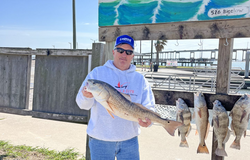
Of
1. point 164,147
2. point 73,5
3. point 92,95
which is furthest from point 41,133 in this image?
point 73,5

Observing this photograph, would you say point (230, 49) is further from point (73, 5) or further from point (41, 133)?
point (73, 5)

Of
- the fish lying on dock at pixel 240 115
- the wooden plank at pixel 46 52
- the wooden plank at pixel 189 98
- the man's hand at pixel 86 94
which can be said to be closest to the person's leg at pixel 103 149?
the man's hand at pixel 86 94

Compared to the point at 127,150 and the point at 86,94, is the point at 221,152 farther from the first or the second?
the point at 86,94

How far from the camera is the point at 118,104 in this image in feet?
6.57

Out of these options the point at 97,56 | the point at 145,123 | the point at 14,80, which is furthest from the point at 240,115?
the point at 14,80

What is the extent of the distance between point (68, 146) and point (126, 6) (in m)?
2.85

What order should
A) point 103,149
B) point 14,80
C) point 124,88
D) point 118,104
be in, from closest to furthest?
point 118,104 < point 103,149 < point 124,88 < point 14,80

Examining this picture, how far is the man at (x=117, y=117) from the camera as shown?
2.18m

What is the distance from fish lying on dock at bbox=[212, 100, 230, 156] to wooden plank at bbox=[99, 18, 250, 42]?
2.81 ft

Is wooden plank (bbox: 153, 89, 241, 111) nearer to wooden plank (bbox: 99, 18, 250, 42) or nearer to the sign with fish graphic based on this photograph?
wooden plank (bbox: 99, 18, 250, 42)

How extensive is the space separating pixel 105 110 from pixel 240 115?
4.86 ft

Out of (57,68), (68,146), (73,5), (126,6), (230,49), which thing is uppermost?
(73,5)

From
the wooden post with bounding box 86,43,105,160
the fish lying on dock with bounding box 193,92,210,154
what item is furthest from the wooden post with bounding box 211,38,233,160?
the wooden post with bounding box 86,43,105,160

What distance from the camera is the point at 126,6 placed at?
9.42 ft
